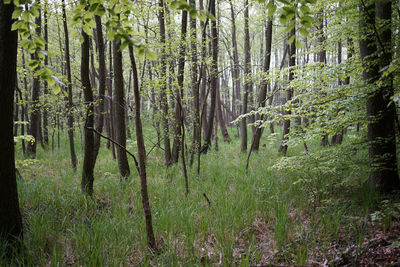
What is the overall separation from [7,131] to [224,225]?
9.97ft

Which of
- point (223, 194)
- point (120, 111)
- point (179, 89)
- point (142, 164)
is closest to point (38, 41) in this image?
point (142, 164)

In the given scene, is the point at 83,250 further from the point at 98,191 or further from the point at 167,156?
the point at 167,156

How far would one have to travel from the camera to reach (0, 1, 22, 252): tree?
254 cm

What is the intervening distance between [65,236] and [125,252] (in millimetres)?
1197

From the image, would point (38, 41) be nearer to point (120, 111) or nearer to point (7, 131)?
point (7, 131)

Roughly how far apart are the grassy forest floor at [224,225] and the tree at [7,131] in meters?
0.35

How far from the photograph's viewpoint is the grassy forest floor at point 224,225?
265 cm

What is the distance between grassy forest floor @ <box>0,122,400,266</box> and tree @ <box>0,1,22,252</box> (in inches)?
13.9

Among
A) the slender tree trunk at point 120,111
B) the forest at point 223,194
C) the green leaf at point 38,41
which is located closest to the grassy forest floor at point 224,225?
the forest at point 223,194

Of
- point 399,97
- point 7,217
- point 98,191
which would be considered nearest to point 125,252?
point 7,217

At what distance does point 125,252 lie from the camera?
2.75 m

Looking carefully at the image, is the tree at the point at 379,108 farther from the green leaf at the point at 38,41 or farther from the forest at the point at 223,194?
the green leaf at the point at 38,41

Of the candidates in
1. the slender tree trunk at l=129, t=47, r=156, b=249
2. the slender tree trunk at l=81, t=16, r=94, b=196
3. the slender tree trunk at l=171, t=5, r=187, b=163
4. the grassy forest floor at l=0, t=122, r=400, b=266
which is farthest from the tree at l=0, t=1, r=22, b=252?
the slender tree trunk at l=171, t=5, r=187, b=163

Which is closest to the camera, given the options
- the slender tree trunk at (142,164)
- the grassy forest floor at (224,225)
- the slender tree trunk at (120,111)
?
the slender tree trunk at (142,164)
